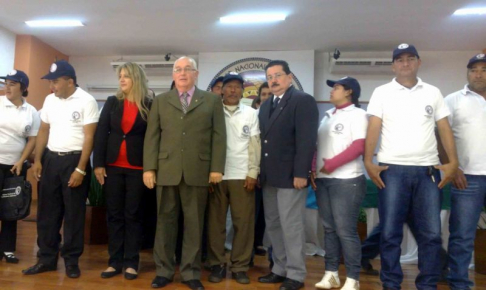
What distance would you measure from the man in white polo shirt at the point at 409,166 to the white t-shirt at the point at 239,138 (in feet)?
Result: 2.71

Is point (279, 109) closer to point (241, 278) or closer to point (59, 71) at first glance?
point (241, 278)

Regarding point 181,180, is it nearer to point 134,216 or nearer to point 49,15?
point 134,216

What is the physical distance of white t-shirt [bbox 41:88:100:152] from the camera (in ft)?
8.23

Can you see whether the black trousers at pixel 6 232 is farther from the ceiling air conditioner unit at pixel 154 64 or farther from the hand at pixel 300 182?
the ceiling air conditioner unit at pixel 154 64

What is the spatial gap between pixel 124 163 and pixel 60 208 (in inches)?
24.9

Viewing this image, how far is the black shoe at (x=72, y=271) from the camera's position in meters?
2.45

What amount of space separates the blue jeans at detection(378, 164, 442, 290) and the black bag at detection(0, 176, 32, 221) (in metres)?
2.76

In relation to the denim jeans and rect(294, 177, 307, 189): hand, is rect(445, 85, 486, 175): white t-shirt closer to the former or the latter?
the denim jeans

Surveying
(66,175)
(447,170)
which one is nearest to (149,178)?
(66,175)

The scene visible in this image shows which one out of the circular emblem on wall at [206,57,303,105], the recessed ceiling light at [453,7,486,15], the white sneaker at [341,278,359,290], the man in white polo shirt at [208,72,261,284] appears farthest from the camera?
the circular emblem on wall at [206,57,303,105]

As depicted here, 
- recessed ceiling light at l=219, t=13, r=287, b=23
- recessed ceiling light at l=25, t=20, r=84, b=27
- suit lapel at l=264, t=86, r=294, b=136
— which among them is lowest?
suit lapel at l=264, t=86, r=294, b=136

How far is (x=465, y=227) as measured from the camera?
2270 millimetres

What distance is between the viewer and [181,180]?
2295 mm

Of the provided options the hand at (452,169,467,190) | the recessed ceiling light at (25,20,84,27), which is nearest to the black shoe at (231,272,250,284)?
the hand at (452,169,467,190)
